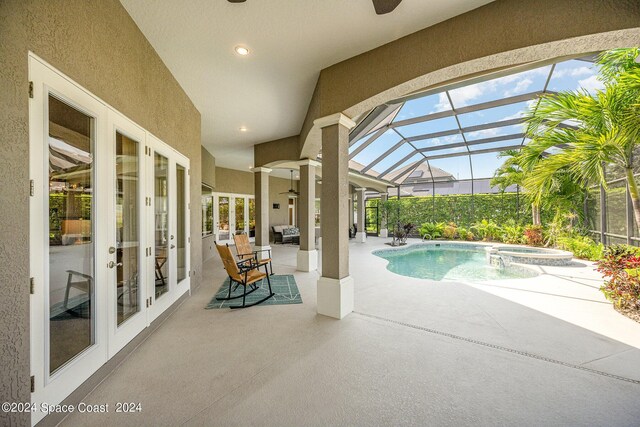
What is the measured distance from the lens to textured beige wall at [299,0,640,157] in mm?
1911

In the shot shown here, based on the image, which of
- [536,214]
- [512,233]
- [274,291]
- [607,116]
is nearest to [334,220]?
[274,291]

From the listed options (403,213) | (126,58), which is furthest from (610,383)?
(403,213)

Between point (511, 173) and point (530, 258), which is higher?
point (511, 173)

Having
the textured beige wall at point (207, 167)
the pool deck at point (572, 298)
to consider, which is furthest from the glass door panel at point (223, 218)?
the pool deck at point (572, 298)

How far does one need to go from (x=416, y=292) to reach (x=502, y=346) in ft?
5.77

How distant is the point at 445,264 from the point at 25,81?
8.80 meters

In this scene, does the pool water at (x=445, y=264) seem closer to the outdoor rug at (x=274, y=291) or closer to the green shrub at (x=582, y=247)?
the green shrub at (x=582, y=247)

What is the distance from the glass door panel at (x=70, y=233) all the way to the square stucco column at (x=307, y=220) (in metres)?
4.24

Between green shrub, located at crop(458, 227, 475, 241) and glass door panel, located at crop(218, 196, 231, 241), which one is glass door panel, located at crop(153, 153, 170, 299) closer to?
glass door panel, located at crop(218, 196, 231, 241)

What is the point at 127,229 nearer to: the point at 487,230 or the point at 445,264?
the point at 445,264

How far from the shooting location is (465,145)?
30.8 ft

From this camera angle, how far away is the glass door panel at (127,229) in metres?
2.37

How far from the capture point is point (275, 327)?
120 inches

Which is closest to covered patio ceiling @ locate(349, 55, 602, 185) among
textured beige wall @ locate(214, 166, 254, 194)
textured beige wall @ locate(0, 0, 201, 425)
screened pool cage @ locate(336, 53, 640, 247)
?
screened pool cage @ locate(336, 53, 640, 247)
